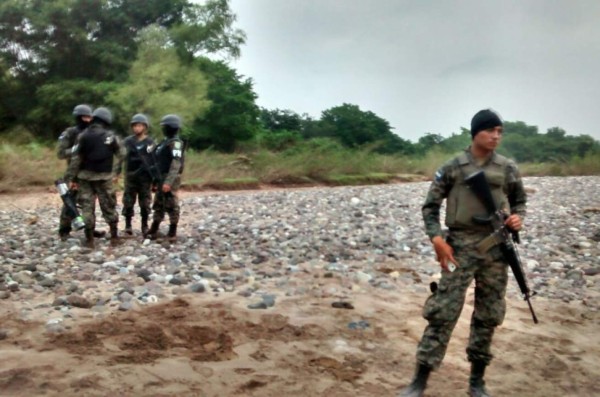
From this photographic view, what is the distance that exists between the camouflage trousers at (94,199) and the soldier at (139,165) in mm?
464

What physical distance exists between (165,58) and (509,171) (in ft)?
72.2

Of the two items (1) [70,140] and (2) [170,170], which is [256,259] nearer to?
(2) [170,170]

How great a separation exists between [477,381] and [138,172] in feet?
21.3

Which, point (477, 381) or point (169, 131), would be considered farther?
point (169, 131)

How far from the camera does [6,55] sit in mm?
25016

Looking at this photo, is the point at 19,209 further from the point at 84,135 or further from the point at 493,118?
the point at 493,118

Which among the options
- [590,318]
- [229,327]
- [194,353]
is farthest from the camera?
[590,318]

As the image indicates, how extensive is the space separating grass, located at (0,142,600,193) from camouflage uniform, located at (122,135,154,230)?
811cm

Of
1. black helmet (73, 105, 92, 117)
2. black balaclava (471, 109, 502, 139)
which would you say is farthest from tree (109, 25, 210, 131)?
black balaclava (471, 109, 502, 139)

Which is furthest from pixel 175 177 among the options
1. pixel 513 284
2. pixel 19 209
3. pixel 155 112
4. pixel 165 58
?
pixel 165 58

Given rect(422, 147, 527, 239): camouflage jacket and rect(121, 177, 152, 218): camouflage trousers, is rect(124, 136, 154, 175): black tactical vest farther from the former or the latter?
rect(422, 147, 527, 239): camouflage jacket

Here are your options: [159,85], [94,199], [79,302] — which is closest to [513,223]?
[79,302]

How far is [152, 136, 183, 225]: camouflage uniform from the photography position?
29.7 ft

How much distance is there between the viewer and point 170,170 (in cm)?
905
